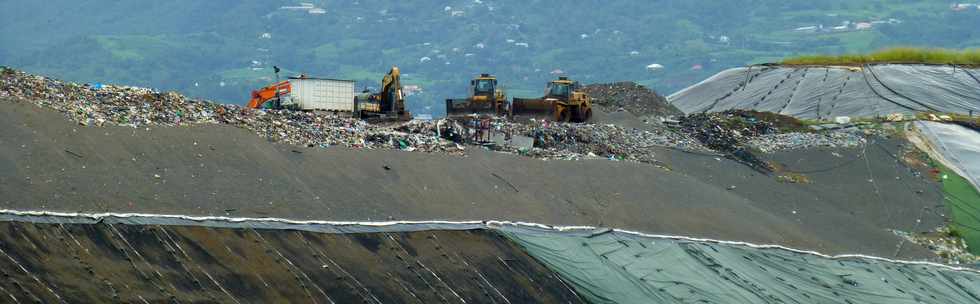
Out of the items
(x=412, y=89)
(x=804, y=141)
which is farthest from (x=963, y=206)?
(x=412, y=89)

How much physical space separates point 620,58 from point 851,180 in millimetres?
76091

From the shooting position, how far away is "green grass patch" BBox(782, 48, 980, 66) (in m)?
46.9

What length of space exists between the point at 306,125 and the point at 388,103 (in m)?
7.96

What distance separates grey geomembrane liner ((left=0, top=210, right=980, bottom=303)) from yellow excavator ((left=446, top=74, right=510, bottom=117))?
11.3 metres

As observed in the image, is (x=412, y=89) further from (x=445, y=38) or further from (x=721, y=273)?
(x=721, y=273)

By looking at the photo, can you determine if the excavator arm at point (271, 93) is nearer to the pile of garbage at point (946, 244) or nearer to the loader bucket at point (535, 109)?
the loader bucket at point (535, 109)

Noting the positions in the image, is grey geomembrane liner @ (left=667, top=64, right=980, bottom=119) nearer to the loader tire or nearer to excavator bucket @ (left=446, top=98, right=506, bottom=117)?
the loader tire

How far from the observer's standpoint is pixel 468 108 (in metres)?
35.2

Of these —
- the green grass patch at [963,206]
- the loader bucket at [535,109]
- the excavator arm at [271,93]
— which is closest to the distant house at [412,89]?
the loader bucket at [535,109]

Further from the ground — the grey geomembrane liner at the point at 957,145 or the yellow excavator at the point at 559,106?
the yellow excavator at the point at 559,106

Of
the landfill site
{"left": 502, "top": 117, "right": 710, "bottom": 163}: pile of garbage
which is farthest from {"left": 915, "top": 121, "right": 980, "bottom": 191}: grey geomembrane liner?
{"left": 502, "top": 117, "right": 710, "bottom": 163}: pile of garbage

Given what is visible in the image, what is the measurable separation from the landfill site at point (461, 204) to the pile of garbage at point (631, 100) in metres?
2.37

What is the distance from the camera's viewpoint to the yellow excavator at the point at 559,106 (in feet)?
117

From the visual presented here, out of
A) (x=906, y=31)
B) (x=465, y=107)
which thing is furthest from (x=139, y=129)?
(x=906, y=31)
